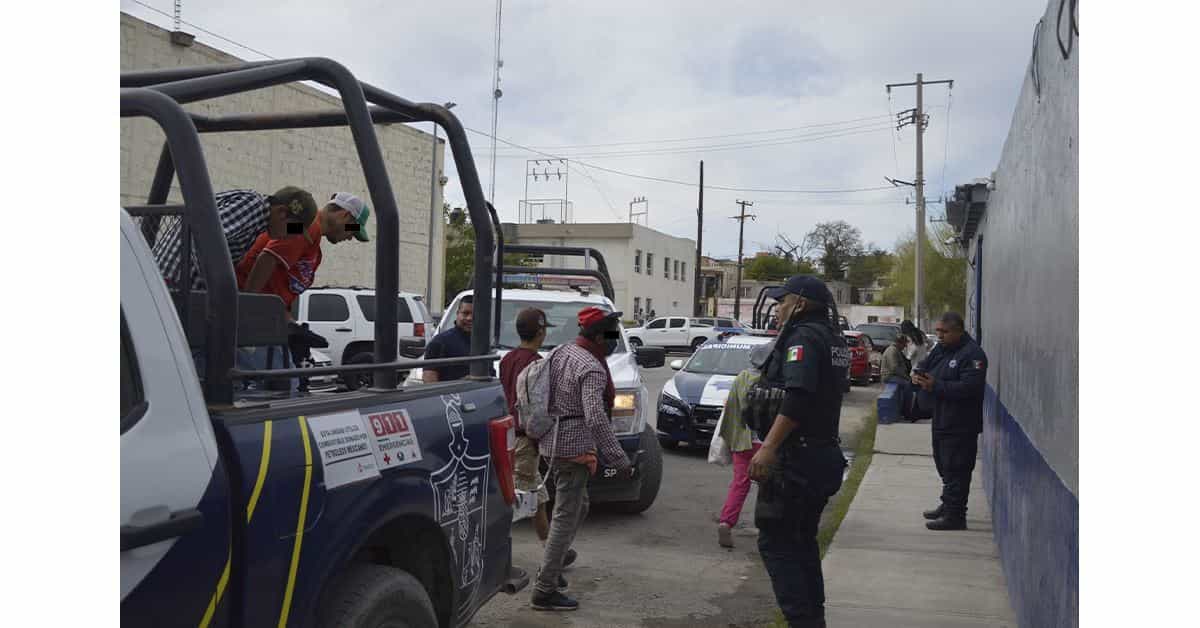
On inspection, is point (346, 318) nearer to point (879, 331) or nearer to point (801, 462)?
point (801, 462)

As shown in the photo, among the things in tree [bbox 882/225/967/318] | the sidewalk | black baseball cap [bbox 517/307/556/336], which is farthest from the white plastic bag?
tree [bbox 882/225/967/318]

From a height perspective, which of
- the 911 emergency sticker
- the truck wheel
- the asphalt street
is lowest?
the asphalt street

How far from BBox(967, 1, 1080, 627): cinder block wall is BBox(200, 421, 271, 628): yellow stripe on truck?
249 centimetres

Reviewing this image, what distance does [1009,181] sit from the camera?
666cm

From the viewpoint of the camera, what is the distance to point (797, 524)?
4.77m

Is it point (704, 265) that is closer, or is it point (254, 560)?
point (254, 560)

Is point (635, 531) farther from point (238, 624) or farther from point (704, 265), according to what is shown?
point (704, 265)

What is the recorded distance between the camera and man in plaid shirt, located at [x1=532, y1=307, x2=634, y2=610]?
18.4 ft

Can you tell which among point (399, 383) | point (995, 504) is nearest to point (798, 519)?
point (399, 383)

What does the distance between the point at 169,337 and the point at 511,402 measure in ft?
13.0

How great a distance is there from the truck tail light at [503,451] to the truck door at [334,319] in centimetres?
1409

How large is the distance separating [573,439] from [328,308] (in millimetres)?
12916

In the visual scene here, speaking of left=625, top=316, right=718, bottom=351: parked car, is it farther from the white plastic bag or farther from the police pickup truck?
the police pickup truck

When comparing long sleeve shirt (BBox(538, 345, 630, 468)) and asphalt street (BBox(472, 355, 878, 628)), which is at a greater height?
long sleeve shirt (BBox(538, 345, 630, 468))
